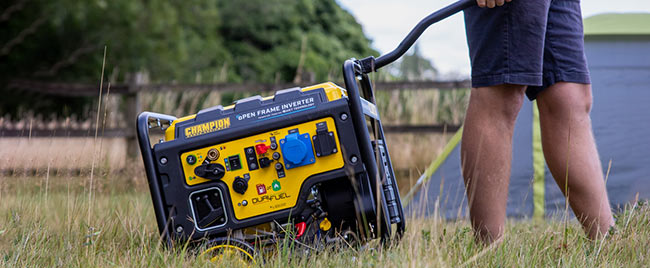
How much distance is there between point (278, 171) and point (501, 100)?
2.44 feet

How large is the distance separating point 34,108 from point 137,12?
10.6 feet

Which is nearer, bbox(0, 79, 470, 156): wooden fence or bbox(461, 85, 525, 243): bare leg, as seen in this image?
bbox(461, 85, 525, 243): bare leg

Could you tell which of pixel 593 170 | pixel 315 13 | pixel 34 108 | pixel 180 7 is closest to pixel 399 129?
pixel 593 170

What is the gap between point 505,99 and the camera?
1953 mm

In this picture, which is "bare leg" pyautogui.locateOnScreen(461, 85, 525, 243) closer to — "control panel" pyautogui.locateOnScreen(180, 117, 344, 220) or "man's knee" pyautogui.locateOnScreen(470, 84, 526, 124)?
"man's knee" pyautogui.locateOnScreen(470, 84, 526, 124)

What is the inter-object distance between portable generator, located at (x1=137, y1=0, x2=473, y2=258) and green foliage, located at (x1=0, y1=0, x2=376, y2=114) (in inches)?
263

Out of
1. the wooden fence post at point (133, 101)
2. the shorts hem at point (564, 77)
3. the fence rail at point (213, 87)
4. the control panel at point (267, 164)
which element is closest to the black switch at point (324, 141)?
the control panel at point (267, 164)

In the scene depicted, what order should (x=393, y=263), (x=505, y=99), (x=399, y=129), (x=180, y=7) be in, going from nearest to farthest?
1. (x=393, y=263)
2. (x=505, y=99)
3. (x=399, y=129)
4. (x=180, y=7)

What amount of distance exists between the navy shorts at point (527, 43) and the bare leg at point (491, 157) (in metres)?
0.08

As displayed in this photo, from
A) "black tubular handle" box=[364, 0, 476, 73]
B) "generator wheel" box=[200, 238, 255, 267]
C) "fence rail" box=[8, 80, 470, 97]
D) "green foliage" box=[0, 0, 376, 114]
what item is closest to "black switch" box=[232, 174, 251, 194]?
"generator wheel" box=[200, 238, 255, 267]

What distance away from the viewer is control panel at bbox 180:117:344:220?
5.66 feet

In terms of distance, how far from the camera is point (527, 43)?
1.84 metres

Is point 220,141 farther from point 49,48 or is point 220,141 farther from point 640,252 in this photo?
point 49,48

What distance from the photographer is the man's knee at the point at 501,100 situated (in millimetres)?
1944
